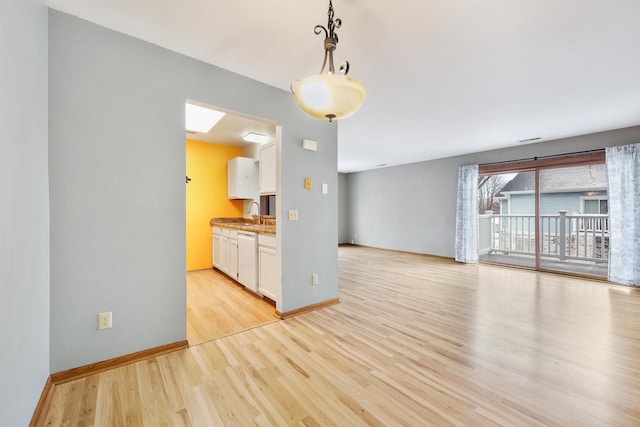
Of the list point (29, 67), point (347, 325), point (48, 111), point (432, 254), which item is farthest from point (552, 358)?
point (432, 254)

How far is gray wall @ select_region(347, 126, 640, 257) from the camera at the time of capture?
17.2ft

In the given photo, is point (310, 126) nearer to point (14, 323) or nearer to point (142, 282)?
point (142, 282)

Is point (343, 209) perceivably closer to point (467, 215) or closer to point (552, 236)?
point (467, 215)

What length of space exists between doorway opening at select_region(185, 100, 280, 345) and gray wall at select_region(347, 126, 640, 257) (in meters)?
4.21

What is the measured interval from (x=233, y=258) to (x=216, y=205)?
1.53 metres

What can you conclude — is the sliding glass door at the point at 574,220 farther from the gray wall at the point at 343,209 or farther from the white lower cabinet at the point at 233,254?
the white lower cabinet at the point at 233,254

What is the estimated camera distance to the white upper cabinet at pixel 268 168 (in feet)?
11.4

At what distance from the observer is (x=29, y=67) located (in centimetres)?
132

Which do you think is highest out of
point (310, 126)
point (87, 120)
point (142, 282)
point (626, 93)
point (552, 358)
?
point (626, 93)

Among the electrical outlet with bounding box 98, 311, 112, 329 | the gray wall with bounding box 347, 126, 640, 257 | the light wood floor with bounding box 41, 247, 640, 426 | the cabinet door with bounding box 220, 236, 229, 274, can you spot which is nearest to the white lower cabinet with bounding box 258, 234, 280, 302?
the light wood floor with bounding box 41, 247, 640, 426

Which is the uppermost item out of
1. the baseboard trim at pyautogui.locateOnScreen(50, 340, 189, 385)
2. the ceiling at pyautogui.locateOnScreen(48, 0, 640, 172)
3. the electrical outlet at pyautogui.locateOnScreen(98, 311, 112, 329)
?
the ceiling at pyautogui.locateOnScreen(48, 0, 640, 172)

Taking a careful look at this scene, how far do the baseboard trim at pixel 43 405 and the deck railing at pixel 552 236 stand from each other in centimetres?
666

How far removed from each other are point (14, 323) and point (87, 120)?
4.43ft

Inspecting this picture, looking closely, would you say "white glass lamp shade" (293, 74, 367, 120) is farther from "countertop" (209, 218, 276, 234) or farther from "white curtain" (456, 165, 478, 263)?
"white curtain" (456, 165, 478, 263)
